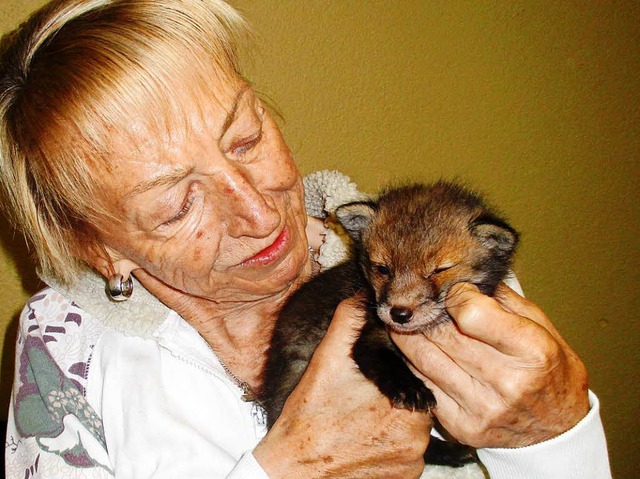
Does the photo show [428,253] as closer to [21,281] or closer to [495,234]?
[495,234]

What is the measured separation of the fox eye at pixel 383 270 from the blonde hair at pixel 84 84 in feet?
1.88

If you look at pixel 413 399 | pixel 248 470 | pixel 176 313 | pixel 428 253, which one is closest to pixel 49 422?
pixel 176 313

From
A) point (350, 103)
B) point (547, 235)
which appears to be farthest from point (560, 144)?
point (350, 103)

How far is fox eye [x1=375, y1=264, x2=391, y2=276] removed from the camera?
123 centimetres

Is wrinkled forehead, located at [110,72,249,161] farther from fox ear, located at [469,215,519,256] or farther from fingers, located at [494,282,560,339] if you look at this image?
fingers, located at [494,282,560,339]

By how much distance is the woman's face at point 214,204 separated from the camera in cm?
111

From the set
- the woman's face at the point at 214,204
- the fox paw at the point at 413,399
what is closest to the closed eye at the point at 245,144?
the woman's face at the point at 214,204

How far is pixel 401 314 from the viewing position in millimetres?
1139

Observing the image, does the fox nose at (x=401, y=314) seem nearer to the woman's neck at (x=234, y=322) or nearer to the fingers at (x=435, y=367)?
the fingers at (x=435, y=367)

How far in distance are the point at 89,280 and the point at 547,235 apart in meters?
2.11

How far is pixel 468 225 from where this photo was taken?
1.23m

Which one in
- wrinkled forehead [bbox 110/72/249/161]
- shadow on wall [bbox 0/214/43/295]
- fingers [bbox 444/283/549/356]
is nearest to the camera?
fingers [bbox 444/283/549/356]

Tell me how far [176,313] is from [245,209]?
449 millimetres

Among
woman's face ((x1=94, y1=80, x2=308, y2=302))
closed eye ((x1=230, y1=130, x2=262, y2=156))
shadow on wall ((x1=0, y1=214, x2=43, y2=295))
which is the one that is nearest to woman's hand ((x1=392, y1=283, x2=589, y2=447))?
woman's face ((x1=94, y1=80, x2=308, y2=302))
